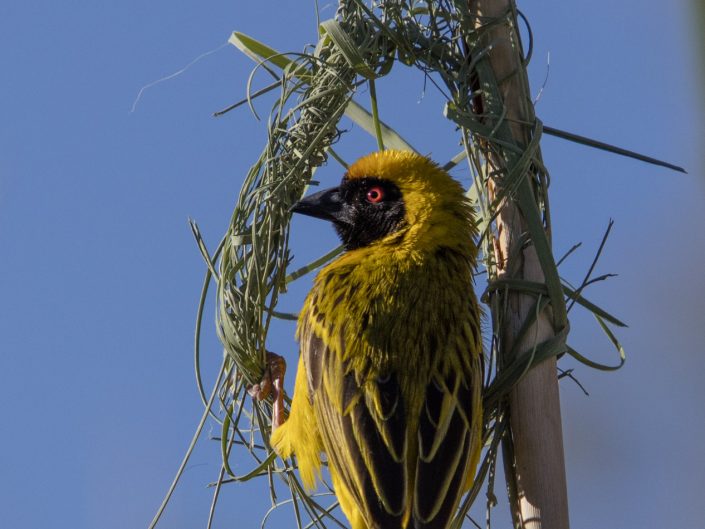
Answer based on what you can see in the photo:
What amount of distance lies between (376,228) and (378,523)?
1140mm

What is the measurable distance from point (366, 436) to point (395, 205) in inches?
37.2

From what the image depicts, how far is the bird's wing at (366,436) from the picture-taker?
3.29 meters

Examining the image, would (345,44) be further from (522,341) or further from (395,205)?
(522,341)

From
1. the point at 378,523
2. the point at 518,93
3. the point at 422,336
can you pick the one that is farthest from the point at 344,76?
the point at 378,523

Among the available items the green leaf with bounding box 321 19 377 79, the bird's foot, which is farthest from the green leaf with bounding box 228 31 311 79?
the bird's foot

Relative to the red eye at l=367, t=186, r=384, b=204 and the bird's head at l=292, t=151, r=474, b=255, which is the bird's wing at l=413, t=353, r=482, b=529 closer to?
the bird's head at l=292, t=151, r=474, b=255

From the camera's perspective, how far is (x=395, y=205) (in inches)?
160

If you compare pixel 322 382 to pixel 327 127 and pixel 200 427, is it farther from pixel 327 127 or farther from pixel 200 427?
pixel 327 127

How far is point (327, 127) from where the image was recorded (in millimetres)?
3662

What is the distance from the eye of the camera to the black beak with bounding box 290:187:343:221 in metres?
3.97

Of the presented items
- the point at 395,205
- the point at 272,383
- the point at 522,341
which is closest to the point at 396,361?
the point at 522,341

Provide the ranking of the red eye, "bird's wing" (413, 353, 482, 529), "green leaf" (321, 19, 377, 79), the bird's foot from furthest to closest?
the red eye < the bird's foot < "green leaf" (321, 19, 377, 79) < "bird's wing" (413, 353, 482, 529)

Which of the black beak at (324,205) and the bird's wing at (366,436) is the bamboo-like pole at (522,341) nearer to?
the bird's wing at (366,436)

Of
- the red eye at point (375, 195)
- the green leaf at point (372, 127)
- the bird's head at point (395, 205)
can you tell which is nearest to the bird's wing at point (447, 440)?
the bird's head at point (395, 205)
